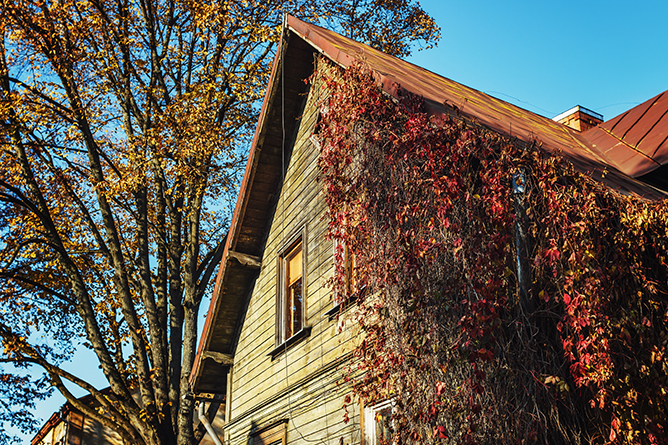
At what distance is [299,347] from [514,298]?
184 inches

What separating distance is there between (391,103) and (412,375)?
274 cm

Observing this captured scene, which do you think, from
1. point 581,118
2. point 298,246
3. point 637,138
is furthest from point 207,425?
point 581,118

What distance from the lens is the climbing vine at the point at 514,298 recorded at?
478cm

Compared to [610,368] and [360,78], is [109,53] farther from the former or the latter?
[610,368]

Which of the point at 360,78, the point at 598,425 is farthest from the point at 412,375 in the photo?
the point at 360,78

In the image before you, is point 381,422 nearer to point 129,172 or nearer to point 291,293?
point 291,293

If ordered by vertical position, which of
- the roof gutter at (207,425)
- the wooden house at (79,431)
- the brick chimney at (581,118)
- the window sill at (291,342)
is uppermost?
the brick chimney at (581,118)

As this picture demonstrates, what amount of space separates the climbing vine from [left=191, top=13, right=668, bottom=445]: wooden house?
842 millimetres

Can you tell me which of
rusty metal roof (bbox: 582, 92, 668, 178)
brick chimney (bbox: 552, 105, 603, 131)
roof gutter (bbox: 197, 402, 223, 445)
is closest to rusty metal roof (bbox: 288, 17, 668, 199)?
rusty metal roof (bbox: 582, 92, 668, 178)

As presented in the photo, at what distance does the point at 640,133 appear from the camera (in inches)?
338

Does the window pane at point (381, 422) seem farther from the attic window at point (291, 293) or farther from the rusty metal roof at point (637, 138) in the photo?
the rusty metal roof at point (637, 138)

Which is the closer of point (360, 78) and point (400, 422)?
point (400, 422)

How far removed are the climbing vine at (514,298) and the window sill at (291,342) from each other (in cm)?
320

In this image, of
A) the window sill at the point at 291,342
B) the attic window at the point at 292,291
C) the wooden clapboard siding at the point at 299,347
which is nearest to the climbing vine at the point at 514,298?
the wooden clapboard siding at the point at 299,347
